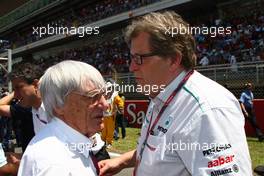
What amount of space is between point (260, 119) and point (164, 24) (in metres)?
11.4

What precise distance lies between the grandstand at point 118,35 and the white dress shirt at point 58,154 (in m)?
12.4

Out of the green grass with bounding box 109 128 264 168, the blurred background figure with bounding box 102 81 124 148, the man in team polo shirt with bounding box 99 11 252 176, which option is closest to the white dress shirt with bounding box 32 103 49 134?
the man in team polo shirt with bounding box 99 11 252 176

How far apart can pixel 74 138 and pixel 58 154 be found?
0.19 metres

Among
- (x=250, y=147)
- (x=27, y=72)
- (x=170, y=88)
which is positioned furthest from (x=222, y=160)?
(x=250, y=147)

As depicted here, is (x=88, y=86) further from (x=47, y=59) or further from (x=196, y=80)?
(x=47, y=59)

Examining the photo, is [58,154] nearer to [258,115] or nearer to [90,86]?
[90,86]

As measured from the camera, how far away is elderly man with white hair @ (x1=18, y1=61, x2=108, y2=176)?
6.04ft

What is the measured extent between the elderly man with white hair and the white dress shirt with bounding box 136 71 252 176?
0.30m

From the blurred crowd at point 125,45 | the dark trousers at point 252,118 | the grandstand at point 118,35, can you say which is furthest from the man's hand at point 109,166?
the blurred crowd at point 125,45

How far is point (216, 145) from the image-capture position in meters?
1.84

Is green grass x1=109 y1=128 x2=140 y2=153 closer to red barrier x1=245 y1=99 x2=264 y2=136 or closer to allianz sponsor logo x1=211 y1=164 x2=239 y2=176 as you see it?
red barrier x1=245 y1=99 x2=264 y2=136

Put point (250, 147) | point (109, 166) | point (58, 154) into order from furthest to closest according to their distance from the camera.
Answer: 1. point (250, 147)
2. point (109, 166)
3. point (58, 154)

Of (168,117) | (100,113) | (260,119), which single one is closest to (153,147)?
(168,117)

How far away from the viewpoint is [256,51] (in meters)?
16.8
